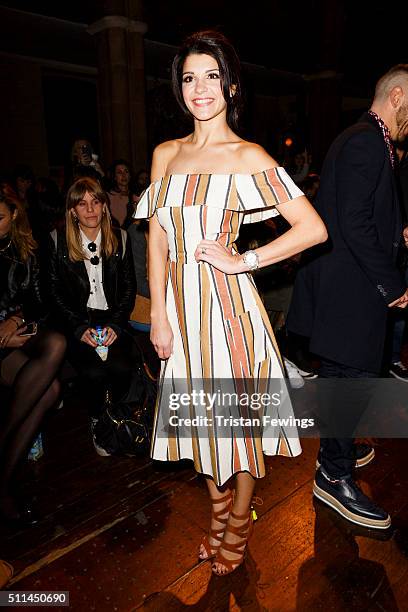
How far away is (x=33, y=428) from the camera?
2.39 m

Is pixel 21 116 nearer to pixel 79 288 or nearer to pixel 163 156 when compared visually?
pixel 79 288

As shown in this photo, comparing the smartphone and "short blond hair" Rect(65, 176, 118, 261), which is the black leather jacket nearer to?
the smartphone

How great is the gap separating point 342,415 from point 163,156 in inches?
58.7

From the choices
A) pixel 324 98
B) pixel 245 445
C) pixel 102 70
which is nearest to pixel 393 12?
pixel 324 98

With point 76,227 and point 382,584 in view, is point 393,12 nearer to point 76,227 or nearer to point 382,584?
point 76,227

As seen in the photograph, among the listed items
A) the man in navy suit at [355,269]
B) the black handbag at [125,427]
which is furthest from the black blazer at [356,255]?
the black handbag at [125,427]

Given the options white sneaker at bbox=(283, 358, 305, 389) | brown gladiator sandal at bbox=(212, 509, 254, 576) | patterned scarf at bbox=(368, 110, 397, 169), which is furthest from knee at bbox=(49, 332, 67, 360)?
patterned scarf at bbox=(368, 110, 397, 169)

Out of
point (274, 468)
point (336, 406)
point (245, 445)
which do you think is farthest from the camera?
point (274, 468)

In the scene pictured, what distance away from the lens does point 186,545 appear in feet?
6.76

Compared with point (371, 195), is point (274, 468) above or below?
below

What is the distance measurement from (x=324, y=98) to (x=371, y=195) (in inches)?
486

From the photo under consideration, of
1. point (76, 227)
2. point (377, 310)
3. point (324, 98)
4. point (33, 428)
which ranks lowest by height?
point (33, 428)

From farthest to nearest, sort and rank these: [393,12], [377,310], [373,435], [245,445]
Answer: [393,12] → [373,435] → [377,310] → [245,445]

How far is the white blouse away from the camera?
2998 millimetres
